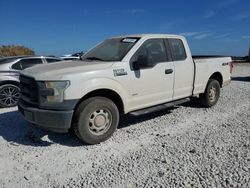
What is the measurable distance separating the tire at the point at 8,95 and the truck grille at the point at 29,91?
2.94 m

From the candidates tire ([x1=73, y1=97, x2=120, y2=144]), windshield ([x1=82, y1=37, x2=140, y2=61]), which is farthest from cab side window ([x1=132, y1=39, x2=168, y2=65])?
tire ([x1=73, y1=97, x2=120, y2=144])

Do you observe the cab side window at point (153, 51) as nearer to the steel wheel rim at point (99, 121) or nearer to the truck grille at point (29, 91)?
the steel wheel rim at point (99, 121)

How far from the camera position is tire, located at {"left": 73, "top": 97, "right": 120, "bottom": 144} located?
445 centimetres

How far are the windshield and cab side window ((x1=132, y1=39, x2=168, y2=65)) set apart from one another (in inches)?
8.2

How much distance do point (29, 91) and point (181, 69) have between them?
324 centimetres

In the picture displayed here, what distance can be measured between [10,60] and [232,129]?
21.1 ft

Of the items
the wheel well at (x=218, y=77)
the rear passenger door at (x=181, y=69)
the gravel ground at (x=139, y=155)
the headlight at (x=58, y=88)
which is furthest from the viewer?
the wheel well at (x=218, y=77)

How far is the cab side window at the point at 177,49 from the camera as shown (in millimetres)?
5972

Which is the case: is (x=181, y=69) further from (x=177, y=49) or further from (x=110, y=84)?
(x=110, y=84)

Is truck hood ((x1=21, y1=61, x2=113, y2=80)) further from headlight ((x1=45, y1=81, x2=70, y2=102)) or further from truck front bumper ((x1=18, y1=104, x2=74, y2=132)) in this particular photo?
truck front bumper ((x1=18, y1=104, x2=74, y2=132))

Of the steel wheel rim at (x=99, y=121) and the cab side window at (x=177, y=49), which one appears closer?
the steel wheel rim at (x=99, y=121)

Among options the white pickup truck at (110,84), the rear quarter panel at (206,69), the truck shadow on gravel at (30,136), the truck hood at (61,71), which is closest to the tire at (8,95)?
the truck shadow on gravel at (30,136)

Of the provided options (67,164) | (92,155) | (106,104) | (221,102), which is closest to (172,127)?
(106,104)

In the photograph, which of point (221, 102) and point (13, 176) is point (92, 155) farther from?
point (221, 102)
